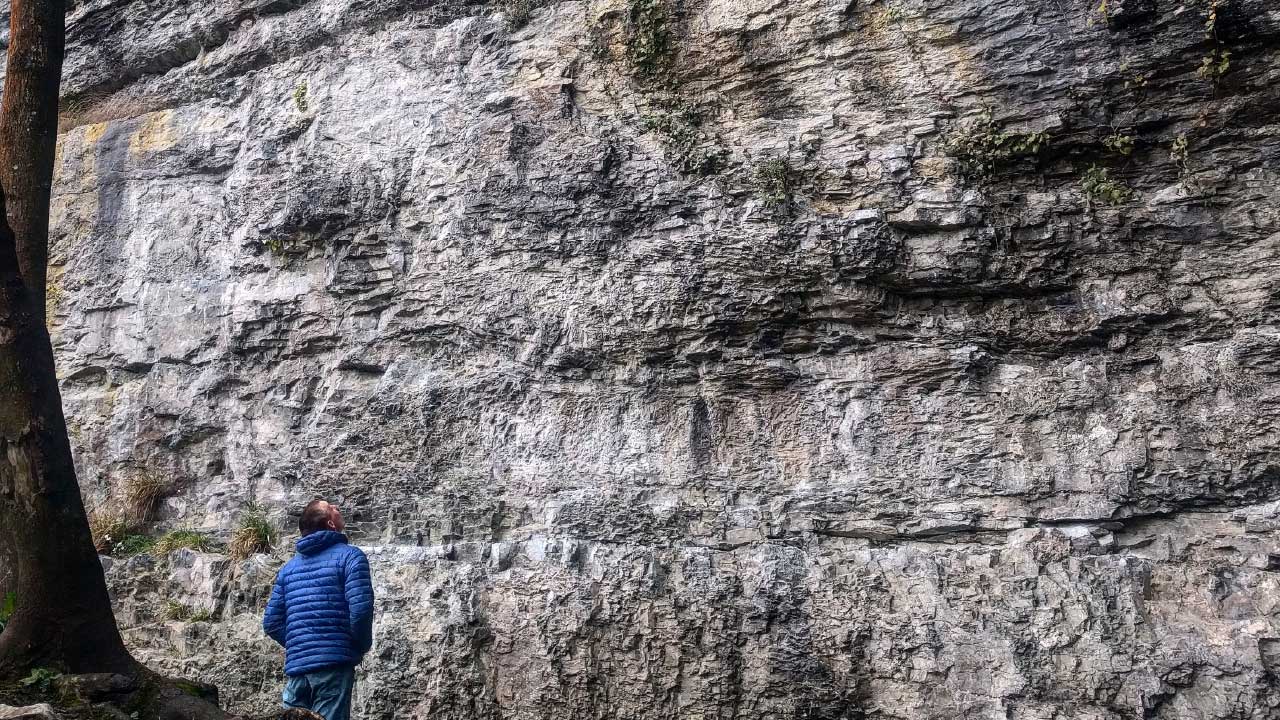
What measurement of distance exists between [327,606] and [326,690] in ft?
1.55

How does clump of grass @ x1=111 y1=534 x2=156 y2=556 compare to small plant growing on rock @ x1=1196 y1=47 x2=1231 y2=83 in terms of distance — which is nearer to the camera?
small plant growing on rock @ x1=1196 y1=47 x2=1231 y2=83

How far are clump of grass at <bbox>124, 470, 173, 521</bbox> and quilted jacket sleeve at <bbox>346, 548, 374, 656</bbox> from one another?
4526mm

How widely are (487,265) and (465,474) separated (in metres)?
1.72

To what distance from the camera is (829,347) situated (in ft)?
22.0

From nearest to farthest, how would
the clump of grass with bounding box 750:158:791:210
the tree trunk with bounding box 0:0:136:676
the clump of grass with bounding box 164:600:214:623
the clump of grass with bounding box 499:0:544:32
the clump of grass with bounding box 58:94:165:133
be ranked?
1. the tree trunk with bounding box 0:0:136:676
2. the clump of grass with bounding box 750:158:791:210
3. the clump of grass with bounding box 164:600:214:623
4. the clump of grass with bounding box 499:0:544:32
5. the clump of grass with bounding box 58:94:165:133

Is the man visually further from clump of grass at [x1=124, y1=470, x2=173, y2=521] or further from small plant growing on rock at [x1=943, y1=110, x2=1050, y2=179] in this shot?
small plant growing on rock at [x1=943, y1=110, x2=1050, y2=179]

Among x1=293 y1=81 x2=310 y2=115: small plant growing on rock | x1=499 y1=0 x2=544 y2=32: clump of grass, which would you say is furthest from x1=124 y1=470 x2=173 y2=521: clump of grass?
x1=499 y1=0 x2=544 y2=32: clump of grass

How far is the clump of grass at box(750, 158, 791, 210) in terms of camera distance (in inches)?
271

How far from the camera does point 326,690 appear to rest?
5242 millimetres

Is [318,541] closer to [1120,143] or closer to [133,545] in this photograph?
[133,545]

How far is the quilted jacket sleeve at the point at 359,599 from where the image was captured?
517cm

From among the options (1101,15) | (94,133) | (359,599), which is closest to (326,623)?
(359,599)

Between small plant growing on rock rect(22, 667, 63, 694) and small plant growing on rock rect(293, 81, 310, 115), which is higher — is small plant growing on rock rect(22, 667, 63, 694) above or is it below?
below

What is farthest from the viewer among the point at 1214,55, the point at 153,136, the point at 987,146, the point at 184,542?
the point at 153,136
